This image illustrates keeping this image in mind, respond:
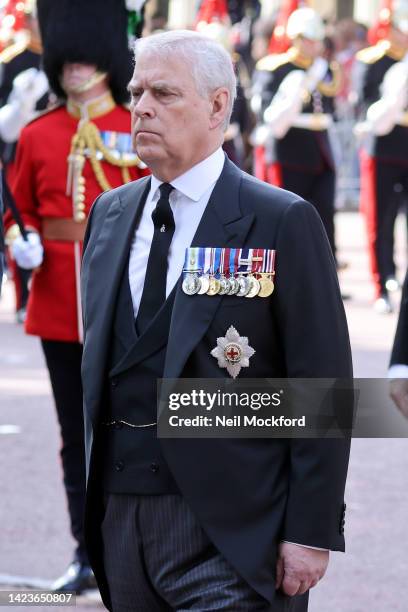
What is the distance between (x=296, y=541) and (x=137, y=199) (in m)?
0.77

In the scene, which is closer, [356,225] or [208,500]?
[208,500]

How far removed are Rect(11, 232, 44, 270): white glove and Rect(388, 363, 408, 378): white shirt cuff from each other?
149 cm

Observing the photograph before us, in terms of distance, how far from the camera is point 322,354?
10.3 feet

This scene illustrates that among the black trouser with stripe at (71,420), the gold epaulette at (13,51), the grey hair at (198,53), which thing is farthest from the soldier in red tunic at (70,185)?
the gold epaulette at (13,51)

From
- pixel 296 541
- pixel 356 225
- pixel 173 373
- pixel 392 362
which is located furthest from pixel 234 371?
pixel 356 225

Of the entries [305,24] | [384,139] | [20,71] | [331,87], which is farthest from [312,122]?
[20,71]

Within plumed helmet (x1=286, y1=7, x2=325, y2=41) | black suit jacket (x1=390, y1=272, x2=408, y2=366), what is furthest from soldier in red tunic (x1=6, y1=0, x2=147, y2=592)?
plumed helmet (x1=286, y1=7, x2=325, y2=41)

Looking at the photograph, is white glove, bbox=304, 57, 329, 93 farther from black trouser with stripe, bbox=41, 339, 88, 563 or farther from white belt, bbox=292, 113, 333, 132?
black trouser with stripe, bbox=41, 339, 88, 563

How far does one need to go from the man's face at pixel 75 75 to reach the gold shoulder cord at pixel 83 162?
11 cm

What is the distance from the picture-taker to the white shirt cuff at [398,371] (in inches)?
147

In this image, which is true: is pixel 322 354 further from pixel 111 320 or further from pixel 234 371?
pixel 111 320

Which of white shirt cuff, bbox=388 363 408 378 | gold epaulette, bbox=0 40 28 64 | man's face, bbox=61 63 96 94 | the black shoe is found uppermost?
man's face, bbox=61 63 96 94

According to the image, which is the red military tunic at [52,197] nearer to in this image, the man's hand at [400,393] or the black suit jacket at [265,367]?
the man's hand at [400,393]

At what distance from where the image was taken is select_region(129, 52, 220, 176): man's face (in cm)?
320
